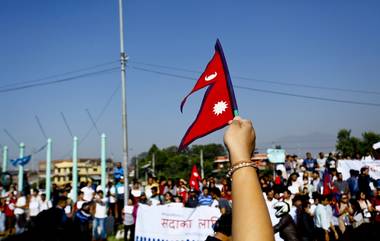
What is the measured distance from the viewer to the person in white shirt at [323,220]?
973 centimetres

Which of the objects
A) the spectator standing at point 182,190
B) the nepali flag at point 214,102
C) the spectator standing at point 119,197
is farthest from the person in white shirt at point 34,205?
the nepali flag at point 214,102

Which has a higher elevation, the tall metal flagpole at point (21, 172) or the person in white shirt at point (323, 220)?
the tall metal flagpole at point (21, 172)

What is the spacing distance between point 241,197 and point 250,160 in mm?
136

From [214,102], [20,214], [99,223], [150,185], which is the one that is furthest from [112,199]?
[214,102]

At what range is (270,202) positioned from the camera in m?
9.91

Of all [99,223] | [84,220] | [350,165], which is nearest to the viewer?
[84,220]

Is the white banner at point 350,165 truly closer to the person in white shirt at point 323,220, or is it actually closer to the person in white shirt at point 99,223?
the person in white shirt at point 323,220

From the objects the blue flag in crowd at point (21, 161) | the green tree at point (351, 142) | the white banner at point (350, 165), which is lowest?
the white banner at point (350, 165)

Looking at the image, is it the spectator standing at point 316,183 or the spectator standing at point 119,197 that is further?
the spectator standing at point 119,197

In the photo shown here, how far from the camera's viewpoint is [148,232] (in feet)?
31.0

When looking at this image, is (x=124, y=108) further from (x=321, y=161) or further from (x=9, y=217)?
(x=321, y=161)

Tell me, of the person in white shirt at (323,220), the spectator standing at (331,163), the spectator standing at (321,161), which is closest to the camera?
the person in white shirt at (323,220)

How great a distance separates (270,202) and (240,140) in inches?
364

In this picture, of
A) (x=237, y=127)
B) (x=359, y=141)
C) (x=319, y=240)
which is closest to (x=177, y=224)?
(x=319, y=240)
